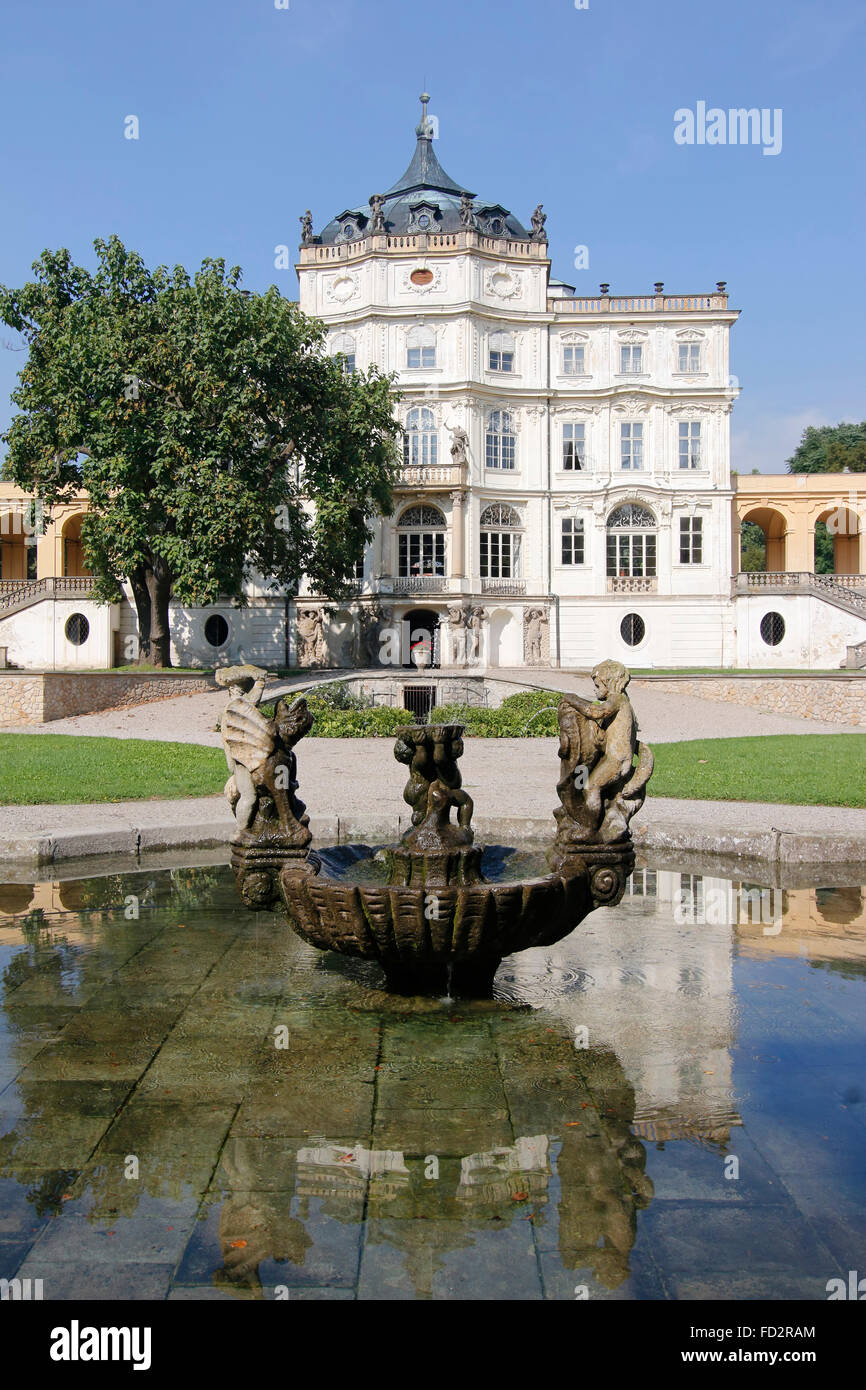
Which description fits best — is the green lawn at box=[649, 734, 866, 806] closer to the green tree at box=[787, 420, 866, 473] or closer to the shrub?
the shrub

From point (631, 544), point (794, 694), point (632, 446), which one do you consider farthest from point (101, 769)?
point (632, 446)

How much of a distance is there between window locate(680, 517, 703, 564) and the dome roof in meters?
14.6

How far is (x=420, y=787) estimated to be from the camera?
6.10 m

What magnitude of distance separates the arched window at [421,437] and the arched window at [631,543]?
8245mm

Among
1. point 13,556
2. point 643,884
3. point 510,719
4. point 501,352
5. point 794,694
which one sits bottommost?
point 643,884

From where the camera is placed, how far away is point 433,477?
1742 inches

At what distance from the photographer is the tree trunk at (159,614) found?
32.4 m

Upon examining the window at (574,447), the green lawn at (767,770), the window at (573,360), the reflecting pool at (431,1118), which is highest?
the window at (573,360)

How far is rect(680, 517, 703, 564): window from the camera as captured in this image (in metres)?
46.0

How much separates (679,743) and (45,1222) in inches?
741

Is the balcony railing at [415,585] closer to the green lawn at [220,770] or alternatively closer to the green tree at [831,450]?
→ the green lawn at [220,770]

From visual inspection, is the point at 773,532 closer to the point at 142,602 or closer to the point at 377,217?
the point at 377,217

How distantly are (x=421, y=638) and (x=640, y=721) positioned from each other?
19.2m

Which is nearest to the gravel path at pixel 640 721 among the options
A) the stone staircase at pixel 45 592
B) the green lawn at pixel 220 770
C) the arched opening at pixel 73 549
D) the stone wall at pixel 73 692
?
the stone wall at pixel 73 692
